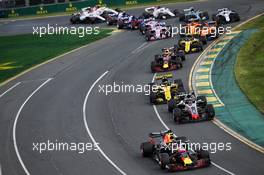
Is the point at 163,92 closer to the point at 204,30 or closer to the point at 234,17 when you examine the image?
the point at 204,30

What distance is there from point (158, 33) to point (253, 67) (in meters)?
15.7

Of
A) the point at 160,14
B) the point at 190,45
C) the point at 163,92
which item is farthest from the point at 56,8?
the point at 163,92

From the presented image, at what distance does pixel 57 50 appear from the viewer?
66.6m

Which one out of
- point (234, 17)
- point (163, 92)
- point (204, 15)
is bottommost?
point (163, 92)

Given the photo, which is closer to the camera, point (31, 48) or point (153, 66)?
point (153, 66)


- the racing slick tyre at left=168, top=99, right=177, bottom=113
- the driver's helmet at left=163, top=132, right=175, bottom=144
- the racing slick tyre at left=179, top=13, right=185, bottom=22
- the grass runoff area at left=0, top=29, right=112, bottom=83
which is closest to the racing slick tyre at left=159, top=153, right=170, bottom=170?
the driver's helmet at left=163, top=132, right=175, bottom=144

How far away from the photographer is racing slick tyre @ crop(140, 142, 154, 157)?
32.6 m

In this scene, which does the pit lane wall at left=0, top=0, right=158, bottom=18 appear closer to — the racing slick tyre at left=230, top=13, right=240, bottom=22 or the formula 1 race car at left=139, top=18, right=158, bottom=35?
the formula 1 race car at left=139, top=18, right=158, bottom=35

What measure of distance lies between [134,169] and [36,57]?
34852 millimetres

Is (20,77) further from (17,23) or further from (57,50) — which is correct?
(17,23)

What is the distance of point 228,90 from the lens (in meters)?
44.7

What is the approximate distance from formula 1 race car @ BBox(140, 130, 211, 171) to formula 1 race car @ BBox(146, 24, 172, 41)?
31.5 metres

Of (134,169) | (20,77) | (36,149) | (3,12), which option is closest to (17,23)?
(3,12)

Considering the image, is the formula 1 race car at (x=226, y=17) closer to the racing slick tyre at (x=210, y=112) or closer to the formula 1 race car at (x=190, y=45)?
the formula 1 race car at (x=190, y=45)
